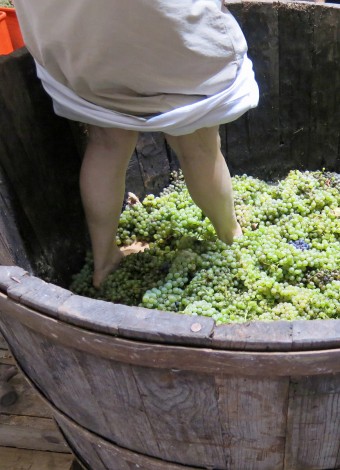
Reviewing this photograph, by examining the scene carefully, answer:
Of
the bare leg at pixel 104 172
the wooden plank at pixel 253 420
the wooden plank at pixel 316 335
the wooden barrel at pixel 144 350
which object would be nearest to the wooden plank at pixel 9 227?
the wooden barrel at pixel 144 350

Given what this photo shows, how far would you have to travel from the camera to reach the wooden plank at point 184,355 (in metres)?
0.78

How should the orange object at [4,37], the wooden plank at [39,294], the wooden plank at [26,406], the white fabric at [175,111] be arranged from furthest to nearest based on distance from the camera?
the orange object at [4,37] → the wooden plank at [26,406] → the white fabric at [175,111] → the wooden plank at [39,294]

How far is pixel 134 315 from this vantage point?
826 millimetres

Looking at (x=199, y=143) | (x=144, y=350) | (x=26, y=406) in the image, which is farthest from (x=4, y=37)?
(x=144, y=350)

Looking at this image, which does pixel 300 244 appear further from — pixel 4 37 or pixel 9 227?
pixel 4 37

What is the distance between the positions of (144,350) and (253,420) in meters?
0.26

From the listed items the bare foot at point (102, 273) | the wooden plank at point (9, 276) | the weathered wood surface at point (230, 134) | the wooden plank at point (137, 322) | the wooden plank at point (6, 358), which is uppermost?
the wooden plank at point (137, 322)

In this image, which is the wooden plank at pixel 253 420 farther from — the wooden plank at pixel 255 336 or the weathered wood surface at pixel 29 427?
the weathered wood surface at pixel 29 427

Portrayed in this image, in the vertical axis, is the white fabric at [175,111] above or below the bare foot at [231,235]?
above

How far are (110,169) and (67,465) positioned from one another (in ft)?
2.71

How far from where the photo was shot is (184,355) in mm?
808

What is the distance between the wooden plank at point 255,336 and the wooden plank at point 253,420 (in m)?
0.09

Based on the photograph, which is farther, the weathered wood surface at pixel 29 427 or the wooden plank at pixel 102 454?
the weathered wood surface at pixel 29 427

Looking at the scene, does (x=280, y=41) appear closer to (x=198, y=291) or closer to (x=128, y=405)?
(x=198, y=291)
